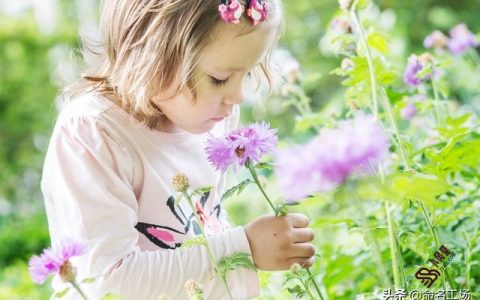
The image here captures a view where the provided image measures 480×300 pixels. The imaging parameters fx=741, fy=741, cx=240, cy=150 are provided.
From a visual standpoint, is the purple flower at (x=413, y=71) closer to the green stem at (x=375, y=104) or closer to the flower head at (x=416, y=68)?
the flower head at (x=416, y=68)

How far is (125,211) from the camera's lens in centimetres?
111

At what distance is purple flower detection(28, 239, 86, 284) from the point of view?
0.83m

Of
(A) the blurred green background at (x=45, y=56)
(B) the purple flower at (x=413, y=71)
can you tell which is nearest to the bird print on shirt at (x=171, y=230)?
(B) the purple flower at (x=413, y=71)

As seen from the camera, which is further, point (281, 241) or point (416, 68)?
point (416, 68)

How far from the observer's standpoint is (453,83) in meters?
4.26

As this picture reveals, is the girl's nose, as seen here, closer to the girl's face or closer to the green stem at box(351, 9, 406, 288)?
the girl's face

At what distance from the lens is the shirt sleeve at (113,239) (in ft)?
3.52

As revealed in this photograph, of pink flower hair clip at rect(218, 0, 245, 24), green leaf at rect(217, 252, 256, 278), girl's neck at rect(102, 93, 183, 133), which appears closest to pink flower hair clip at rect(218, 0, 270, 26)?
pink flower hair clip at rect(218, 0, 245, 24)

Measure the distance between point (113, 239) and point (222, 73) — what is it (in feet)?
0.99

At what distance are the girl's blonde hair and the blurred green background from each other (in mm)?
2651

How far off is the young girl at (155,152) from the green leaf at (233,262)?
0.05 metres

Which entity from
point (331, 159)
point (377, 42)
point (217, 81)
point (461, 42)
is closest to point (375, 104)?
point (377, 42)

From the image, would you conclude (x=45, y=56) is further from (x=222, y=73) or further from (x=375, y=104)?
(x=375, y=104)

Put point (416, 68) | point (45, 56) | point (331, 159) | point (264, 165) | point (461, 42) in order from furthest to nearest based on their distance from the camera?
point (45, 56)
point (461, 42)
point (416, 68)
point (264, 165)
point (331, 159)
